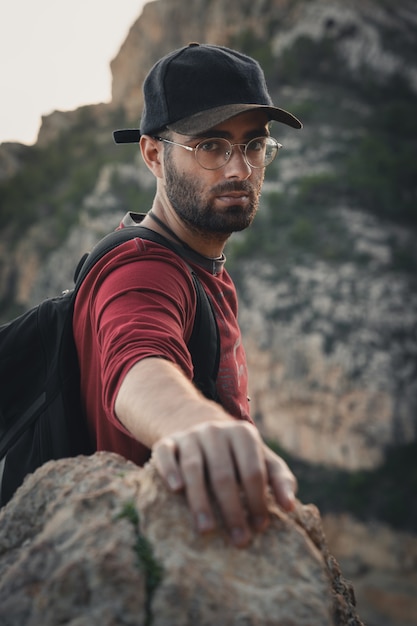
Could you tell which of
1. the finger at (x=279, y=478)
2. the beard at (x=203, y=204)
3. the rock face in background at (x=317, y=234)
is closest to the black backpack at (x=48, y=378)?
the beard at (x=203, y=204)

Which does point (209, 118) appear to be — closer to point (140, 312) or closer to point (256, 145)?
point (256, 145)

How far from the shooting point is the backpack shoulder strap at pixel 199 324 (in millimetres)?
1682

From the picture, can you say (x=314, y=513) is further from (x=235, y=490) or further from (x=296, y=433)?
(x=296, y=433)

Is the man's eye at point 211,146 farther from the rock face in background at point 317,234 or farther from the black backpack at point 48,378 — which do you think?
the rock face in background at point 317,234

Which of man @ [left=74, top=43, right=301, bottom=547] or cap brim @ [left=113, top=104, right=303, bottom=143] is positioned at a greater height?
cap brim @ [left=113, top=104, right=303, bottom=143]

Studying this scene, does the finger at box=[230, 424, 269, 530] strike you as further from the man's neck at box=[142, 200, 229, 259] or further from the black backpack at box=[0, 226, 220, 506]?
the man's neck at box=[142, 200, 229, 259]

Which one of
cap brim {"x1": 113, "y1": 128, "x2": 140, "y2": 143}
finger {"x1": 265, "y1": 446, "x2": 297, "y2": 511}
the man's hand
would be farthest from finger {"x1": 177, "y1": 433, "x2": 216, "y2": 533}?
cap brim {"x1": 113, "y1": 128, "x2": 140, "y2": 143}

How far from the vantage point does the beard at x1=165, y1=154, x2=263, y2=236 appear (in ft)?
6.46

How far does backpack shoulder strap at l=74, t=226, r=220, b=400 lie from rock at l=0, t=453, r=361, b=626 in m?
0.56

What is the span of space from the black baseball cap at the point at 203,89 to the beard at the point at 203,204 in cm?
16

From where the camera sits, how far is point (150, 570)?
1.02 meters

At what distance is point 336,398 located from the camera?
2120cm

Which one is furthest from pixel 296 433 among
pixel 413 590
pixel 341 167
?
pixel 341 167

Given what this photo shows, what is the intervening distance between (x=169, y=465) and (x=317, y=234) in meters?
24.7
